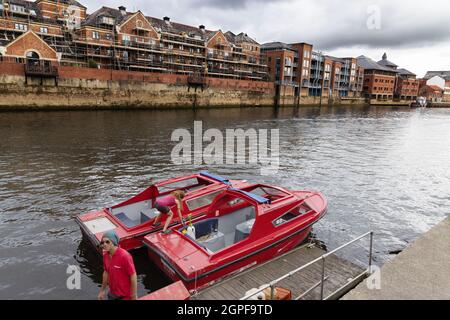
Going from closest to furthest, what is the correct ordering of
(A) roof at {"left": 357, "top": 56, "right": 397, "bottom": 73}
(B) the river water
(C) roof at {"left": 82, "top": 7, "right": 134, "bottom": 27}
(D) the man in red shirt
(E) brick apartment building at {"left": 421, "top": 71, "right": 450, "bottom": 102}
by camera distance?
1. (D) the man in red shirt
2. (B) the river water
3. (C) roof at {"left": 82, "top": 7, "right": 134, "bottom": 27}
4. (A) roof at {"left": 357, "top": 56, "right": 397, "bottom": 73}
5. (E) brick apartment building at {"left": 421, "top": 71, "right": 450, "bottom": 102}

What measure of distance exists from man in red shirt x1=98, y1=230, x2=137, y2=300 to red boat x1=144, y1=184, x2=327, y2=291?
1.90 metres

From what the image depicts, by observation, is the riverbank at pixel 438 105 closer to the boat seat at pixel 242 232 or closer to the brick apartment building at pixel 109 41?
the brick apartment building at pixel 109 41

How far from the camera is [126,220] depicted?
1003cm

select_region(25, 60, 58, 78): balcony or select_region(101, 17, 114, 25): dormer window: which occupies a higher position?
select_region(101, 17, 114, 25): dormer window

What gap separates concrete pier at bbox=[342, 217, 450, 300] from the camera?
192 inches

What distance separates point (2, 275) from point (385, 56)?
15722 centimetres

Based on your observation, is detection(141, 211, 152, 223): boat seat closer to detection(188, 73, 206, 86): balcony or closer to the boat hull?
the boat hull

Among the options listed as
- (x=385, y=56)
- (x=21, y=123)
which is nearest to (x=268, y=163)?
(x=21, y=123)

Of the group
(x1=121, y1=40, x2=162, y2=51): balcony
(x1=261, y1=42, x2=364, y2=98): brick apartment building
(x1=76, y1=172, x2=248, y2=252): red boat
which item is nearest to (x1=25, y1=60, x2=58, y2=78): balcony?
(x1=121, y1=40, x2=162, y2=51): balcony

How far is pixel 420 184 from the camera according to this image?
1733 centimetres

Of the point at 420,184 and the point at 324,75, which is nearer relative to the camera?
the point at 420,184
